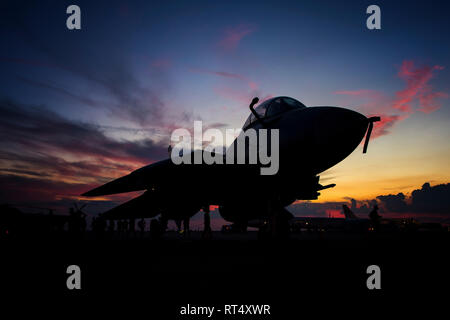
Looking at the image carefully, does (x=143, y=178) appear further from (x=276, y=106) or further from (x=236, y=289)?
(x=236, y=289)

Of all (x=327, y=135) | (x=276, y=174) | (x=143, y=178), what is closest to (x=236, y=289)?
(x=327, y=135)

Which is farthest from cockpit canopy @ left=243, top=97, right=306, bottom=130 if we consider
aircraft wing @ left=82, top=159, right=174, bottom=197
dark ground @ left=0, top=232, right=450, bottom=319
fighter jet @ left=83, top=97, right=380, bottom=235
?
dark ground @ left=0, top=232, right=450, bottom=319

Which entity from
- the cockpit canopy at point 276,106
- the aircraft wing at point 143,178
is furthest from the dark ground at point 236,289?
the aircraft wing at point 143,178

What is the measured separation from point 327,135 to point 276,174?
1926 mm

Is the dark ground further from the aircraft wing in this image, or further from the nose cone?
the aircraft wing

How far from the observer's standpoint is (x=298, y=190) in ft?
26.8

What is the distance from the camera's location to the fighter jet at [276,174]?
19.0 feet

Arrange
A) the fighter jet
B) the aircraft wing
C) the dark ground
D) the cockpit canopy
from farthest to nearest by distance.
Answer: the aircraft wing
the cockpit canopy
the fighter jet
the dark ground

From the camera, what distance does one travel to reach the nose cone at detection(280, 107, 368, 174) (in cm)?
563

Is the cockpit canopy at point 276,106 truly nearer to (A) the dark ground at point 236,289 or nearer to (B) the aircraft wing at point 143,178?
(B) the aircraft wing at point 143,178

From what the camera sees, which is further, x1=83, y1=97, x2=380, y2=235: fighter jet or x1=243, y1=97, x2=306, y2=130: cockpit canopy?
x1=243, y1=97, x2=306, y2=130: cockpit canopy
